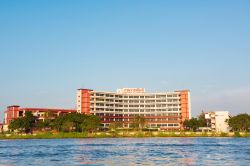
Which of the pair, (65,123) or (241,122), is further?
(241,122)

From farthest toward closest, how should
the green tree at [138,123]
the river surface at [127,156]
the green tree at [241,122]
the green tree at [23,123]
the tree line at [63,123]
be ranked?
1. the green tree at [138,123]
2. the green tree at [23,123]
3. the green tree at [241,122]
4. the tree line at [63,123]
5. the river surface at [127,156]

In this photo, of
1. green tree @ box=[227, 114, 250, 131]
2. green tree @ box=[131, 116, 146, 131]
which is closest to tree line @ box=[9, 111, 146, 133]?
green tree @ box=[131, 116, 146, 131]

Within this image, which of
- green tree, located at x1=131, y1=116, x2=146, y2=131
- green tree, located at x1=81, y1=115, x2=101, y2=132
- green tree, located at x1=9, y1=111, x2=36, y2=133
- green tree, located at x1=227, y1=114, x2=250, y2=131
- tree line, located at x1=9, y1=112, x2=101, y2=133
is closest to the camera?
green tree, located at x1=81, y1=115, x2=101, y2=132

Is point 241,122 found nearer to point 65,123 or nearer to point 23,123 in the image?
point 65,123

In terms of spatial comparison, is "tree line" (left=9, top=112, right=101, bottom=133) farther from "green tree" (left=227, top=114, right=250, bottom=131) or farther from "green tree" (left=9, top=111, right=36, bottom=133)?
"green tree" (left=227, top=114, right=250, bottom=131)

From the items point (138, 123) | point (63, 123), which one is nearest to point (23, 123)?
point (63, 123)

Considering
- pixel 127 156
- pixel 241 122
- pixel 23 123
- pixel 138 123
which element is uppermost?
pixel 241 122

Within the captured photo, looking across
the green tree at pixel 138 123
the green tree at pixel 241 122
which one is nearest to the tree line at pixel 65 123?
the green tree at pixel 138 123

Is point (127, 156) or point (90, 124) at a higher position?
point (90, 124)

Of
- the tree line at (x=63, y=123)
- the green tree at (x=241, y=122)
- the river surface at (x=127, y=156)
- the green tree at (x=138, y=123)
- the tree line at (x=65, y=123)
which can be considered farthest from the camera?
the green tree at (x=138, y=123)

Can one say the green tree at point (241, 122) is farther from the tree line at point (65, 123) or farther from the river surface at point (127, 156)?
the river surface at point (127, 156)

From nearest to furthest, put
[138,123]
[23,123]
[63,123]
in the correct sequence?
[63,123], [23,123], [138,123]

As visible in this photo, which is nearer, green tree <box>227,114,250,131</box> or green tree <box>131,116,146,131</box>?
green tree <box>227,114,250,131</box>

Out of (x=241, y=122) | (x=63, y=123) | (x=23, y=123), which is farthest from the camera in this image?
(x=23, y=123)
